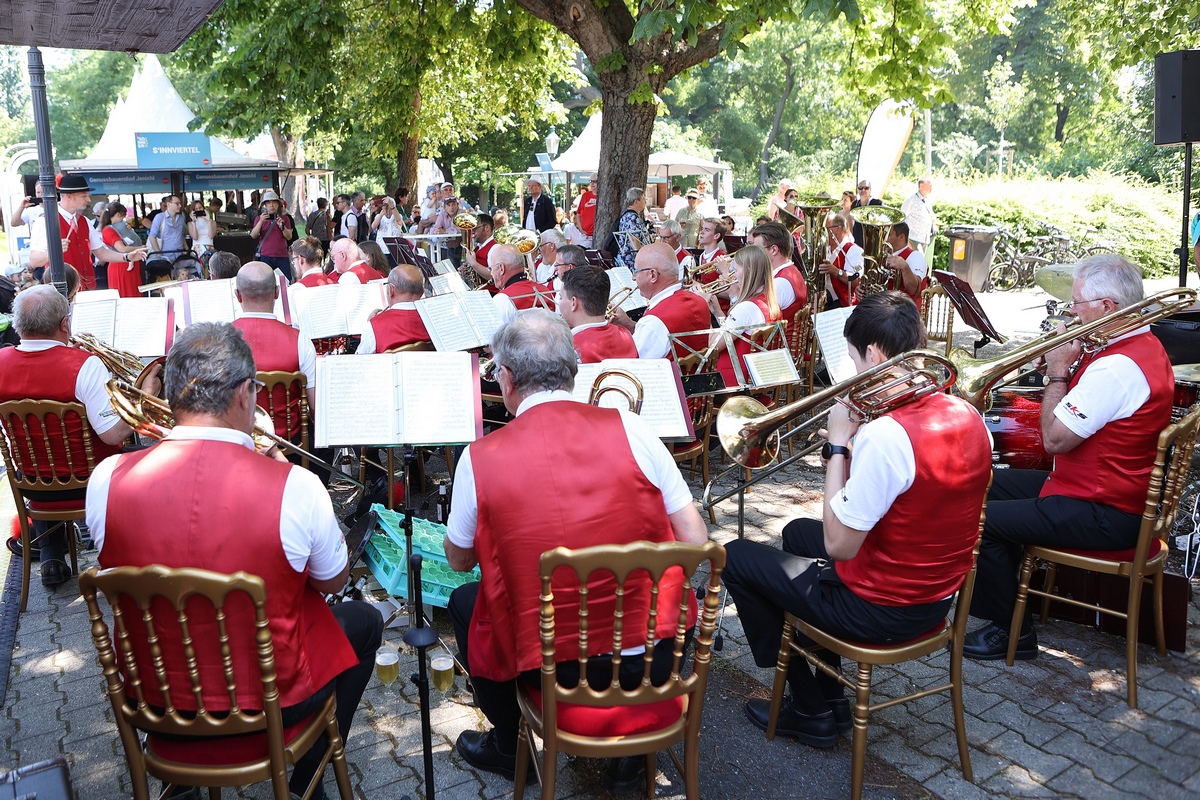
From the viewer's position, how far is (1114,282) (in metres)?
3.41

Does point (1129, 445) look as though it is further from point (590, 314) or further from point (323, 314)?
point (323, 314)

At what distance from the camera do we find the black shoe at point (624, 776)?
2744 millimetres

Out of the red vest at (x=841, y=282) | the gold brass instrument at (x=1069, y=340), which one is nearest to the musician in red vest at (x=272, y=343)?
the gold brass instrument at (x=1069, y=340)

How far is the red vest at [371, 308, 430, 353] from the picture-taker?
5.23m

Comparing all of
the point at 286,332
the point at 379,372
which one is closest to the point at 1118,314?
the point at 379,372

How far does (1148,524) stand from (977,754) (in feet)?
3.16

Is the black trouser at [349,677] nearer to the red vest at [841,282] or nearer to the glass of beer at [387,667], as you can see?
the glass of beer at [387,667]

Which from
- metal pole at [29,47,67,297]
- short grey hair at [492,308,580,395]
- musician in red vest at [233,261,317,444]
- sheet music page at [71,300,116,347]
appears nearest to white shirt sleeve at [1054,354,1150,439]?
short grey hair at [492,308,580,395]

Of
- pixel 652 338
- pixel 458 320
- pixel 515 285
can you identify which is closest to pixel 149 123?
pixel 515 285

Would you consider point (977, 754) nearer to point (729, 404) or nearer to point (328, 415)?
point (729, 404)

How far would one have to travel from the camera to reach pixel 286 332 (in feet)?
14.6

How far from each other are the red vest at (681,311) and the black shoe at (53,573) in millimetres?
3045

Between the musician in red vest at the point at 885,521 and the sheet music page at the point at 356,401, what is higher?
the sheet music page at the point at 356,401

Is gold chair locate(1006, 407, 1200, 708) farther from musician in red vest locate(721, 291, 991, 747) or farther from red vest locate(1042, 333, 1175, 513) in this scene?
musician in red vest locate(721, 291, 991, 747)
